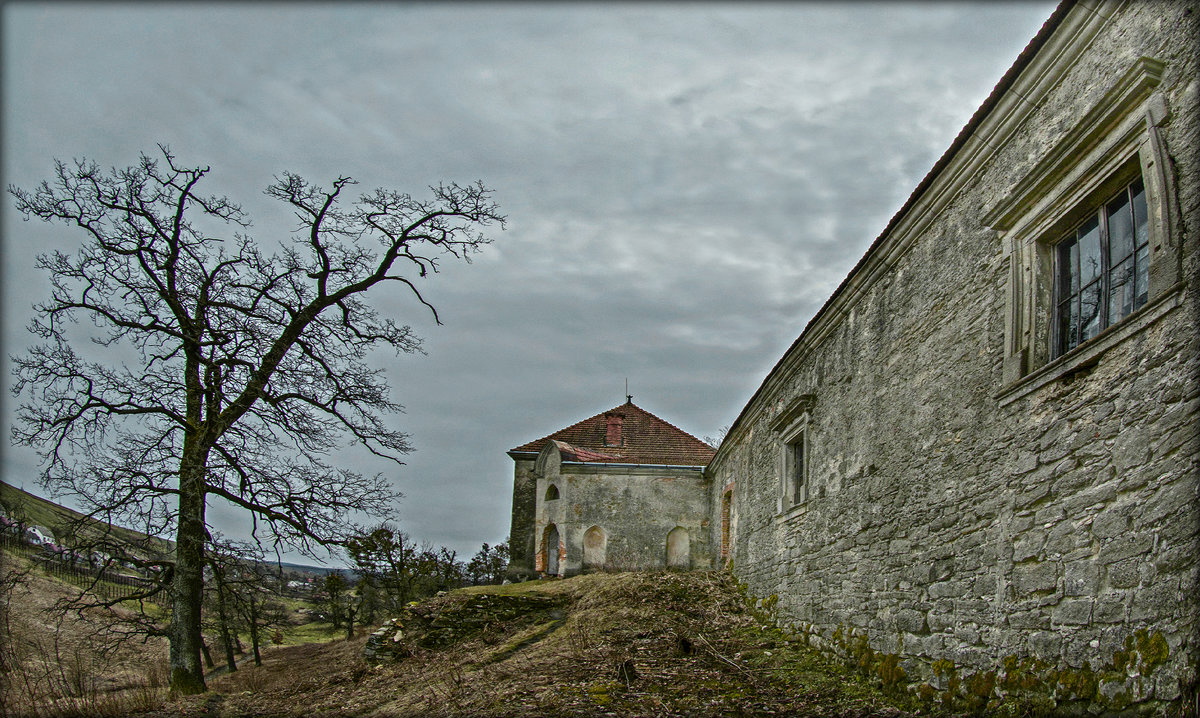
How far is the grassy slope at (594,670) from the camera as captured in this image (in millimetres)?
7738

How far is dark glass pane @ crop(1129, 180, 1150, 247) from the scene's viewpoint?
455 centimetres

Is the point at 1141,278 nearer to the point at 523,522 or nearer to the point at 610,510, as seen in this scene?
the point at 610,510

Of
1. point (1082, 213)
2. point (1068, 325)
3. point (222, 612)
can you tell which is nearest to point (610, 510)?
point (222, 612)

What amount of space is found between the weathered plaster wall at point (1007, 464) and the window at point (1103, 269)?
0.45m

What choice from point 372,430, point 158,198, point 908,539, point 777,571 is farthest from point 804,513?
point 158,198

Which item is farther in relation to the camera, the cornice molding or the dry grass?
the dry grass

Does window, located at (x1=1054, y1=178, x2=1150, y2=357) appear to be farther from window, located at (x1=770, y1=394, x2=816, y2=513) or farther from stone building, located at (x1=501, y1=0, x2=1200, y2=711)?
window, located at (x1=770, y1=394, x2=816, y2=513)

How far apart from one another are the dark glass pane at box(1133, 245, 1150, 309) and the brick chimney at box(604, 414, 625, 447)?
20198 mm

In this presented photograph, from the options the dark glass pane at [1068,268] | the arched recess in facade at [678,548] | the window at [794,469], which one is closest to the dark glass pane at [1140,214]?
the dark glass pane at [1068,268]

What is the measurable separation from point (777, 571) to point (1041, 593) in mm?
7250

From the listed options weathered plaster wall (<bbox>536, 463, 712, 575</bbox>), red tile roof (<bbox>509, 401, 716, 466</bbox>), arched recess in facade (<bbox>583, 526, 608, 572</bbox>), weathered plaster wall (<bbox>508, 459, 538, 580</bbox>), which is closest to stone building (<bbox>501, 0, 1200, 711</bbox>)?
weathered plaster wall (<bbox>536, 463, 712, 575</bbox>)

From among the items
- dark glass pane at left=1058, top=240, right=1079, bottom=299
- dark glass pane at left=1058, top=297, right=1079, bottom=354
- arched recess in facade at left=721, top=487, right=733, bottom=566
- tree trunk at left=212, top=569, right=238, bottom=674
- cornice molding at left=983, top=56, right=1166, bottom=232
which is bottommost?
tree trunk at left=212, top=569, right=238, bottom=674

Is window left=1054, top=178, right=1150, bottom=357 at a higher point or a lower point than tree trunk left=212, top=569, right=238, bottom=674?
higher

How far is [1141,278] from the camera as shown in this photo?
4.53 metres
